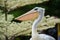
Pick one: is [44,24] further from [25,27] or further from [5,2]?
[5,2]

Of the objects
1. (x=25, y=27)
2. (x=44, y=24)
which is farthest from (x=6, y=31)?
(x=44, y=24)

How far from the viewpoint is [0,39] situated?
3.96 metres

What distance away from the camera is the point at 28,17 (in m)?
3.32

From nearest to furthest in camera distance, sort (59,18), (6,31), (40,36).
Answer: (40,36), (6,31), (59,18)

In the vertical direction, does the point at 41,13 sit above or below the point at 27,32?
above

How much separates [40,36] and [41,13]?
0.24 m

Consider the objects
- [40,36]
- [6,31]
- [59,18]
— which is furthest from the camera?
[59,18]

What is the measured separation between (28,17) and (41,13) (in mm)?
140

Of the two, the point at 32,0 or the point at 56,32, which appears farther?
the point at 56,32

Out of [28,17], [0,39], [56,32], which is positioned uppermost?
[28,17]

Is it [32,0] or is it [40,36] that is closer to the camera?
[40,36]

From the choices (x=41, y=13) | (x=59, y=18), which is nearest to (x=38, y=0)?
(x=41, y=13)

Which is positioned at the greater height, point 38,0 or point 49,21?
point 38,0

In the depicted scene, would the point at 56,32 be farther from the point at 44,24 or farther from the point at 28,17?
the point at 28,17
